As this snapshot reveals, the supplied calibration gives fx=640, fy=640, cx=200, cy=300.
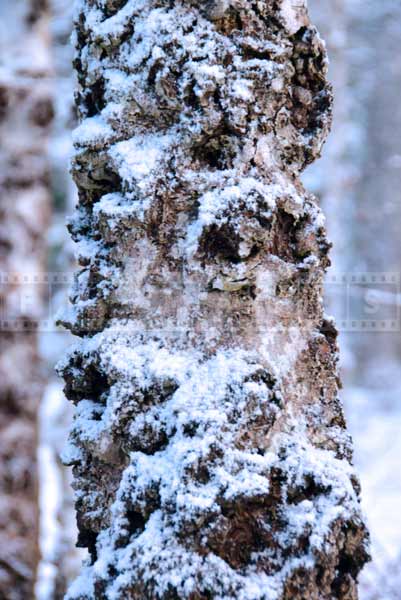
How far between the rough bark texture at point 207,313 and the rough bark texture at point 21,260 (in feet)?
6.79

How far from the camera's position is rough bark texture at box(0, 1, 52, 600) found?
8.98 feet

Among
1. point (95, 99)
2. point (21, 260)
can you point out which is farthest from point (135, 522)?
point (21, 260)

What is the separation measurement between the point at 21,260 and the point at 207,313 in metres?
2.28

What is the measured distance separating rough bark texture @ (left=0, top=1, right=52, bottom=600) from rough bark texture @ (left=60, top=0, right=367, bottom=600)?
A: 6.79ft

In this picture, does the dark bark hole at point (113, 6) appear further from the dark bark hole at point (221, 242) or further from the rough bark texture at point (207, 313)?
the dark bark hole at point (221, 242)

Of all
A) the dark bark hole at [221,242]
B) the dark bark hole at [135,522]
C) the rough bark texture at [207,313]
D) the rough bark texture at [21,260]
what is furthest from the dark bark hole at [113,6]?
the rough bark texture at [21,260]

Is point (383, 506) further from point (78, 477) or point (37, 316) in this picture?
point (78, 477)

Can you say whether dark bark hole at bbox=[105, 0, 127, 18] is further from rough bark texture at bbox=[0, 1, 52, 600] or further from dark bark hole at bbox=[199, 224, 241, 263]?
rough bark texture at bbox=[0, 1, 52, 600]

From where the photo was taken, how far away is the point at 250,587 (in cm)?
68

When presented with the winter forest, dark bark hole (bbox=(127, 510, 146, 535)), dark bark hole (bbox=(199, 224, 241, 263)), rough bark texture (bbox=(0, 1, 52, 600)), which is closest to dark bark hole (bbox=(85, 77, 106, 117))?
the winter forest

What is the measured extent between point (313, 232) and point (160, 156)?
0.74ft

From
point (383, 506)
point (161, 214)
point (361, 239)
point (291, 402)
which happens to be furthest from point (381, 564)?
point (361, 239)

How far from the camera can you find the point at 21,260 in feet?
9.58

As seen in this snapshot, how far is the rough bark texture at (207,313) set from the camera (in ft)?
2.32
